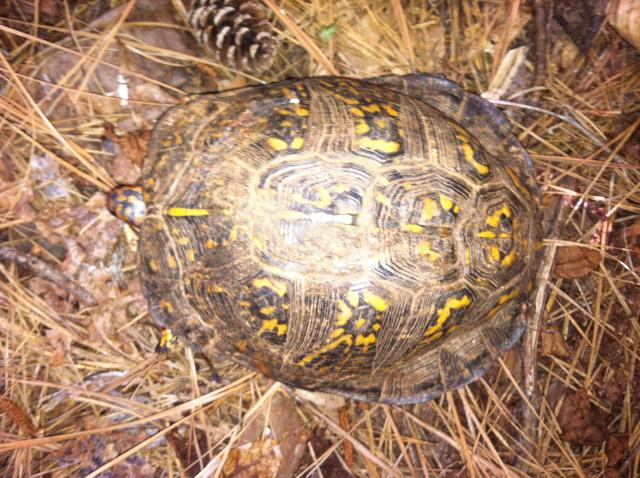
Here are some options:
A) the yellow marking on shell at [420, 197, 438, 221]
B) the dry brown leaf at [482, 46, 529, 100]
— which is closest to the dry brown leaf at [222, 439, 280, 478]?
the yellow marking on shell at [420, 197, 438, 221]

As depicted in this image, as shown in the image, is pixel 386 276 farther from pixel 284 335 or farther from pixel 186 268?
pixel 186 268

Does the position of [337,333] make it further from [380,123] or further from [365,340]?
[380,123]

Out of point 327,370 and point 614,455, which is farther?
point 614,455

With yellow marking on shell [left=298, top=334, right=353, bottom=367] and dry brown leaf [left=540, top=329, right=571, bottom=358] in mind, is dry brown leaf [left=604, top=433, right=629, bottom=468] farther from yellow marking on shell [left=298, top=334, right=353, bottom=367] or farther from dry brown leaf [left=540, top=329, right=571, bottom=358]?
yellow marking on shell [left=298, top=334, right=353, bottom=367]

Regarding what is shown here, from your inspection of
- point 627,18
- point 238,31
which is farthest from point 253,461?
point 627,18

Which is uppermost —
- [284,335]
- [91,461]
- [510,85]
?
[510,85]

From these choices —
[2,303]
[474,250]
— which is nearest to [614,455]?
[474,250]

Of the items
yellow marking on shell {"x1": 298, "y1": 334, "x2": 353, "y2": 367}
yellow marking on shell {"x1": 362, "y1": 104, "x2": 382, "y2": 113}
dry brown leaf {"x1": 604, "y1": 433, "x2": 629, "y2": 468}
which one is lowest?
dry brown leaf {"x1": 604, "y1": 433, "x2": 629, "y2": 468}
